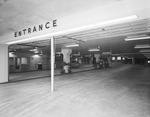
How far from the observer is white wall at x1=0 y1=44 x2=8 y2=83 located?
680 cm

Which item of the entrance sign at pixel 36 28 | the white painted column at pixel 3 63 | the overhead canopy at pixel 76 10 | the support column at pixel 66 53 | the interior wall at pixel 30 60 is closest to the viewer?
the overhead canopy at pixel 76 10

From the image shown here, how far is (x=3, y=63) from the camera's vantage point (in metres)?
6.87

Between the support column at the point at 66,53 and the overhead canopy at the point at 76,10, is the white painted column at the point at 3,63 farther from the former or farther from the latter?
the support column at the point at 66,53

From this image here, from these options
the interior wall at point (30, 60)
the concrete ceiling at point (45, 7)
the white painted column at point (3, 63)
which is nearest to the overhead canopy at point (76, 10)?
the concrete ceiling at point (45, 7)

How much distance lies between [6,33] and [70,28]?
407 cm

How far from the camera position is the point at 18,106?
3.43 metres

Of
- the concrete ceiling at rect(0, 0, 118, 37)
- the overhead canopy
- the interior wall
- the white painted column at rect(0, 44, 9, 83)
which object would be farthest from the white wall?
the interior wall

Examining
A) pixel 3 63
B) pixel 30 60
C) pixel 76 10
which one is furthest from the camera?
pixel 30 60

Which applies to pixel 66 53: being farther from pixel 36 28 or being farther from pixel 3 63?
pixel 36 28

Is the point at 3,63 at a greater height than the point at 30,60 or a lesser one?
lesser

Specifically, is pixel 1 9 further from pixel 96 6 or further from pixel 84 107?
pixel 84 107

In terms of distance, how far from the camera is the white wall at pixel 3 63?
680cm

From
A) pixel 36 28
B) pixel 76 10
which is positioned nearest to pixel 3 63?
pixel 36 28

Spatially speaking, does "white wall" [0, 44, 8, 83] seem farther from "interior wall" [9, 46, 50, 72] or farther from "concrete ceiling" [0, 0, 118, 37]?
"interior wall" [9, 46, 50, 72]
